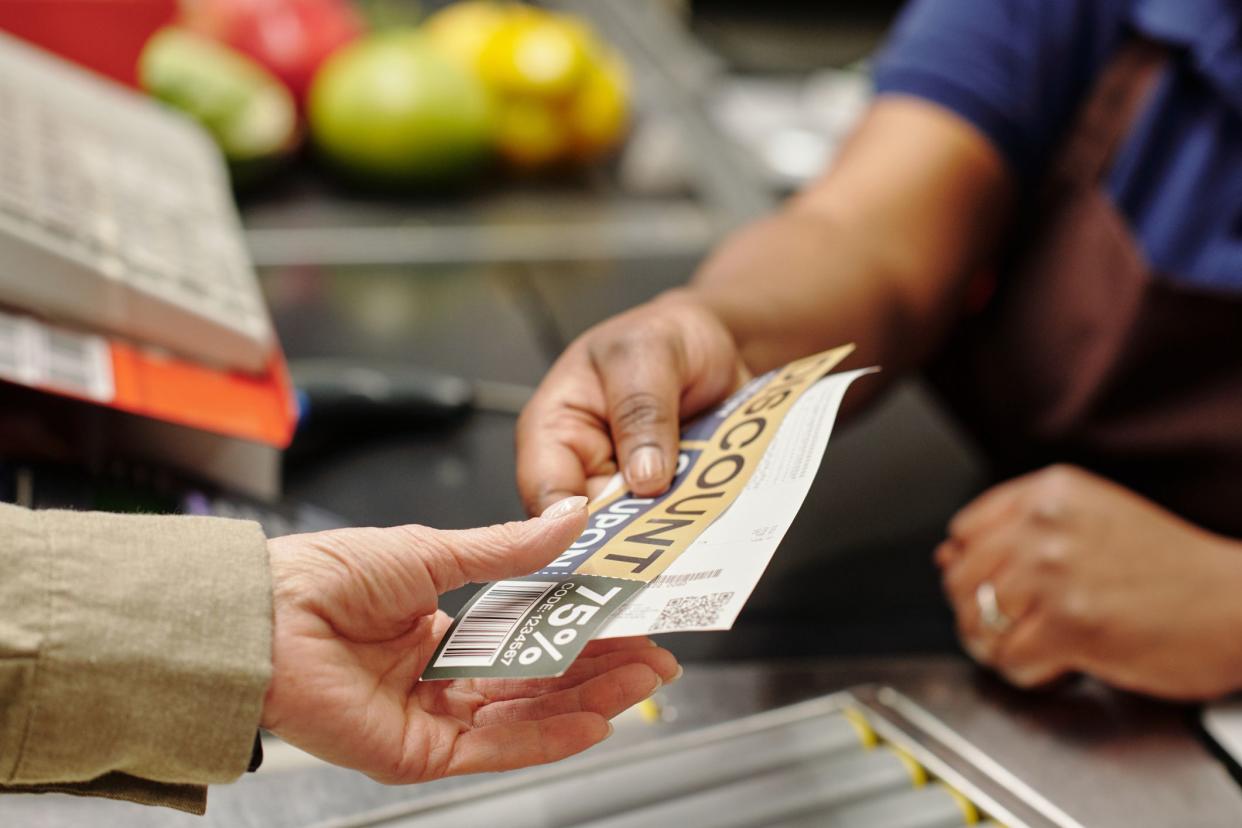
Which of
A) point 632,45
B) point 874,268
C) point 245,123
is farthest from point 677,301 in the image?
point 632,45

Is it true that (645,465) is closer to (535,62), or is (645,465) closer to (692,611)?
(692,611)

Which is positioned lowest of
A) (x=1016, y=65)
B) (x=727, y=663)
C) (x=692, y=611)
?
(x=727, y=663)

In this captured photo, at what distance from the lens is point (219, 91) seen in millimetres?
1334

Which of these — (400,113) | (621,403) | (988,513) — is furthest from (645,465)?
(400,113)

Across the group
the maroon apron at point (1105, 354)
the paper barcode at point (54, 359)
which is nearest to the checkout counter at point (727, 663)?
the maroon apron at point (1105, 354)

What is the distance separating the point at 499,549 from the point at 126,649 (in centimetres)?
15

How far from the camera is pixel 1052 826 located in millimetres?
617

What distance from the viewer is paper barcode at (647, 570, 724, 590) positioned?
1.51 ft

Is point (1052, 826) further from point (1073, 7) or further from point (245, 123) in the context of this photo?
point (245, 123)

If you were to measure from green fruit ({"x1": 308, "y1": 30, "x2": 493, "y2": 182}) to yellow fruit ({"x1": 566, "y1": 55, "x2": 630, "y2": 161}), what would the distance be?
14 centimetres

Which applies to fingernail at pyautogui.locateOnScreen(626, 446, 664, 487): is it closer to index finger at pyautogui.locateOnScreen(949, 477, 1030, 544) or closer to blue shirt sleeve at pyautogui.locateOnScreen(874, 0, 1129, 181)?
index finger at pyautogui.locateOnScreen(949, 477, 1030, 544)

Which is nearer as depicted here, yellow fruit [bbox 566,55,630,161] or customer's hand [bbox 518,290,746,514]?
customer's hand [bbox 518,290,746,514]

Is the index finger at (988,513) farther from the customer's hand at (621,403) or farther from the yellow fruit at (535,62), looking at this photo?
the yellow fruit at (535,62)

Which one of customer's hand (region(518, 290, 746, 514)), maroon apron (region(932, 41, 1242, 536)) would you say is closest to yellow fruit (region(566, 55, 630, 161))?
maroon apron (region(932, 41, 1242, 536))
